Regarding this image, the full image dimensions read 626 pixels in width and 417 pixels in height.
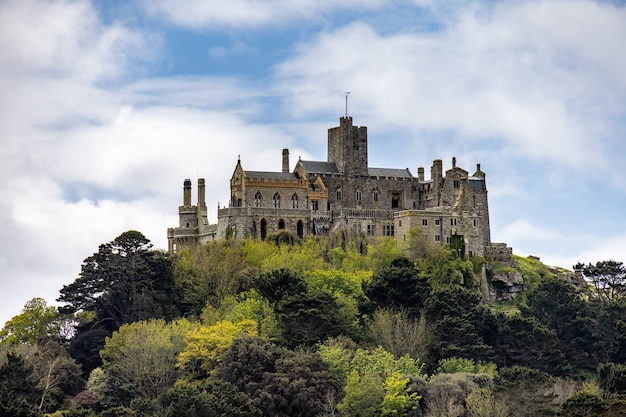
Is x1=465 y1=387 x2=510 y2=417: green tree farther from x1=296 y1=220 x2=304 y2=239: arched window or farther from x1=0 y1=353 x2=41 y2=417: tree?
Result: x1=296 y1=220 x2=304 y2=239: arched window

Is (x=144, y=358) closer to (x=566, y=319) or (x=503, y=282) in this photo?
(x=566, y=319)

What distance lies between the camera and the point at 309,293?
314 feet

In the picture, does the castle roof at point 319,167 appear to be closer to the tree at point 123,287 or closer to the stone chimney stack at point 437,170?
the stone chimney stack at point 437,170

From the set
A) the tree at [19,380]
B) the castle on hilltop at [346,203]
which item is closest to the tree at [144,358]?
the tree at [19,380]

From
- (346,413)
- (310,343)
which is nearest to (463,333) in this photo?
(310,343)

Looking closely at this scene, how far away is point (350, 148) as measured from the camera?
385 ft

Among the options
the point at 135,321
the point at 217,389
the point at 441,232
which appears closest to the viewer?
the point at 217,389

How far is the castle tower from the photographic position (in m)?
117

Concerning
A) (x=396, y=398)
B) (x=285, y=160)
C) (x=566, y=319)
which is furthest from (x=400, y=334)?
(x=285, y=160)

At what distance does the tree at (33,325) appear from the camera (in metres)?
102

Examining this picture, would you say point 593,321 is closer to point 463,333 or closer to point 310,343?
point 463,333

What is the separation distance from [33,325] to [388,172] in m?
33.9

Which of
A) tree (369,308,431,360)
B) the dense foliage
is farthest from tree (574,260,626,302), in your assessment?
tree (369,308,431,360)

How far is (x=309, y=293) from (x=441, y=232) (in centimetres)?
1941
